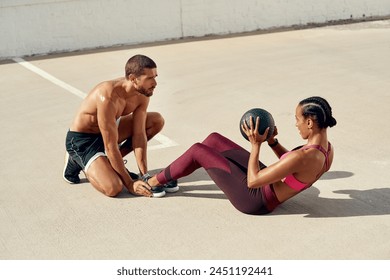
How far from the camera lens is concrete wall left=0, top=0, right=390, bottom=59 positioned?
13.8m

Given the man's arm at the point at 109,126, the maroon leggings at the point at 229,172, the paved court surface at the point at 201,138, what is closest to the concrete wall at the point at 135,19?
the paved court surface at the point at 201,138

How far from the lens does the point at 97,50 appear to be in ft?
46.0

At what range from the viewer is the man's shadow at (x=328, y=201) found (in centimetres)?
678

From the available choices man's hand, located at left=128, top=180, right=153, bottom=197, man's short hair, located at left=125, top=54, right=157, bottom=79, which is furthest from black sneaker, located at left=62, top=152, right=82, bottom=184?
man's short hair, located at left=125, top=54, right=157, bottom=79

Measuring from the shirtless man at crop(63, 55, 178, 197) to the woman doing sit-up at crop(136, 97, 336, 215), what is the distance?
0.41 meters

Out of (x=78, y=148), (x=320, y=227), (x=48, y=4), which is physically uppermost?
(x=48, y=4)

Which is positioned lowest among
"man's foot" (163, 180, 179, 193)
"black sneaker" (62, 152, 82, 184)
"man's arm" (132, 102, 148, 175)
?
"man's foot" (163, 180, 179, 193)

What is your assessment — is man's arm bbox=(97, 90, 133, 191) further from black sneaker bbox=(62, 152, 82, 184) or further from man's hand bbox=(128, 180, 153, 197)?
black sneaker bbox=(62, 152, 82, 184)

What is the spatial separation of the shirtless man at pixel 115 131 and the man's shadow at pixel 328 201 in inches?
9.6

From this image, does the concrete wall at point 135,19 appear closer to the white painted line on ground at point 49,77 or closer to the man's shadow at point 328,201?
the white painted line on ground at point 49,77

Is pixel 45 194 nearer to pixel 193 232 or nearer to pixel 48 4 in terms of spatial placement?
pixel 193 232
